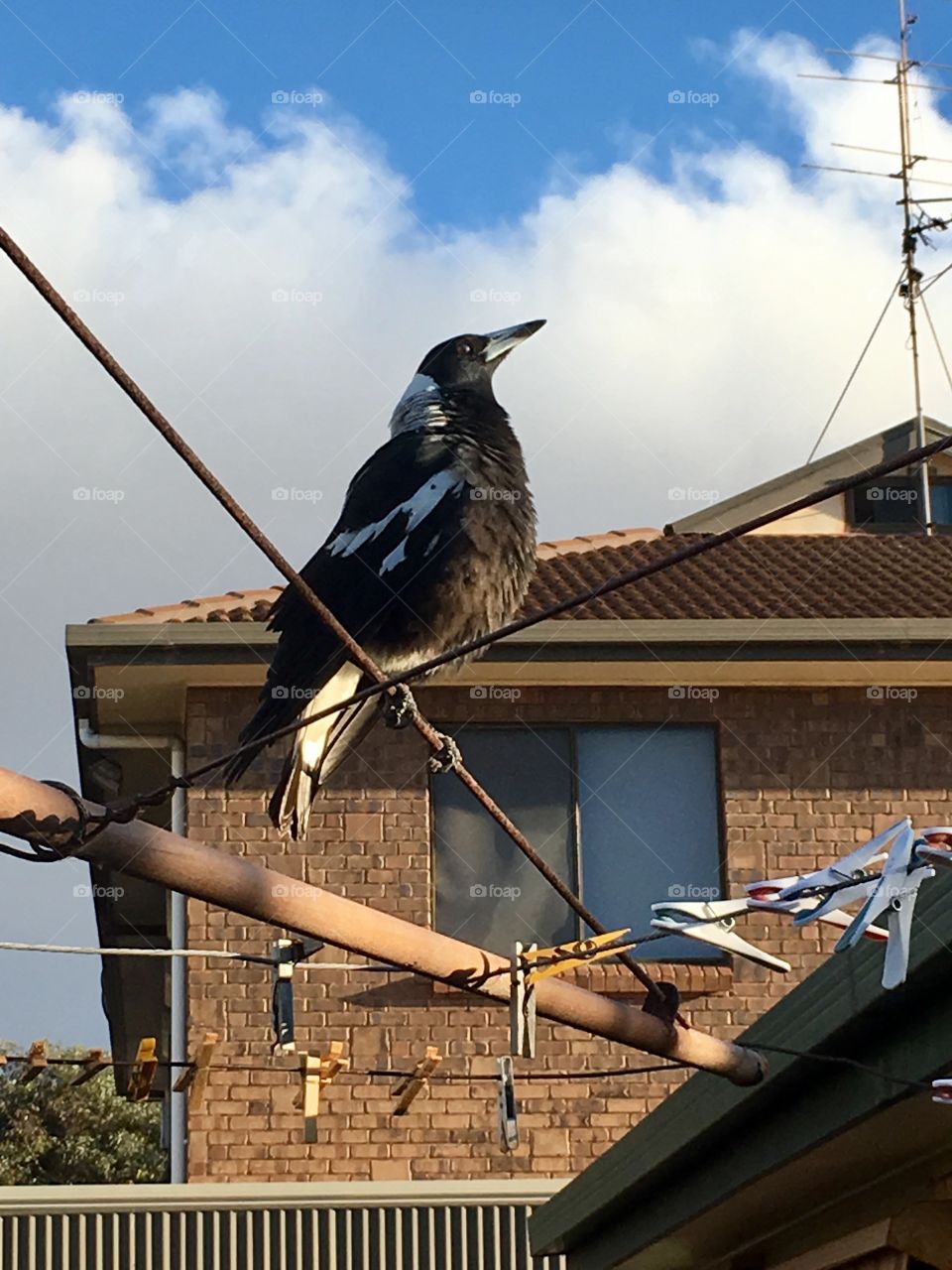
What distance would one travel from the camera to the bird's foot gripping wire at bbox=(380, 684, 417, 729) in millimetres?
6684

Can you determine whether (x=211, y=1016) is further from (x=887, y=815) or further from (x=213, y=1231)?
(x=887, y=815)

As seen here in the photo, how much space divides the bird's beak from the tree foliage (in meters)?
33.4

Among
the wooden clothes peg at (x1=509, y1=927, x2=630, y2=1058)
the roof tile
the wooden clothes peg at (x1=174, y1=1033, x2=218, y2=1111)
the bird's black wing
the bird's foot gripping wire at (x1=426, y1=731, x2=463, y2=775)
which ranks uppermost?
the roof tile

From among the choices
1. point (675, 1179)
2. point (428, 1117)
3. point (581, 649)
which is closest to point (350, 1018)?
point (428, 1117)

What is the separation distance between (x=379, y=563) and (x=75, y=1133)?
35.0 metres

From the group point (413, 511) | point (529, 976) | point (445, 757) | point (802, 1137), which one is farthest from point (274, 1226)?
point (802, 1137)

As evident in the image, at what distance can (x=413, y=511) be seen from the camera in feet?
25.7

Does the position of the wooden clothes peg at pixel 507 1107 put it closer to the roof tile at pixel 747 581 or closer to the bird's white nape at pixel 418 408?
the bird's white nape at pixel 418 408

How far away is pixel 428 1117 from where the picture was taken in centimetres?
1247

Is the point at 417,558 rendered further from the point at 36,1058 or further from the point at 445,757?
the point at 36,1058

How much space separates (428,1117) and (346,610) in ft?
17.6

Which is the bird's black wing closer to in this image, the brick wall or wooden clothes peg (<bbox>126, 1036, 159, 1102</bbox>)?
wooden clothes peg (<bbox>126, 1036, 159, 1102</bbox>)

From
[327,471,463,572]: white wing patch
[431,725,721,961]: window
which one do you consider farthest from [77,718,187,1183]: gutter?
[327,471,463,572]: white wing patch

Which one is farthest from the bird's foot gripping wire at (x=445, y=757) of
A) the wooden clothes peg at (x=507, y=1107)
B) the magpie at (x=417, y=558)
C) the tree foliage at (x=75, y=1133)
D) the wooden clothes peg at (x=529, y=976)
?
the tree foliage at (x=75, y=1133)
